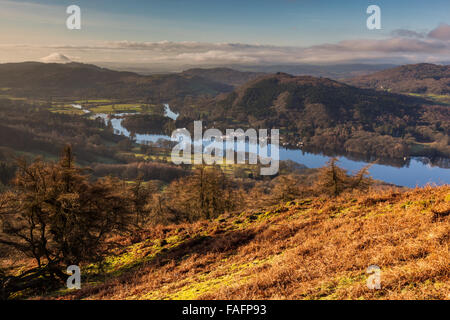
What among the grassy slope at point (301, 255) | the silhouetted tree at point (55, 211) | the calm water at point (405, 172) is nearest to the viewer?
the grassy slope at point (301, 255)

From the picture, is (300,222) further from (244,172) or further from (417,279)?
(244,172)

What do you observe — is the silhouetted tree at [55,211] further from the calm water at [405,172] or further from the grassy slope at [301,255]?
the calm water at [405,172]

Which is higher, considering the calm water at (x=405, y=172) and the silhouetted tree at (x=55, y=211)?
the silhouetted tree at (x=55, y=211)

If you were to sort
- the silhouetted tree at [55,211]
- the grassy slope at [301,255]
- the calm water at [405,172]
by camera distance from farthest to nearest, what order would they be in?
the calm water at [405,172] → the silhouetted tree at [55,211] → the grassy slope at [301,255]

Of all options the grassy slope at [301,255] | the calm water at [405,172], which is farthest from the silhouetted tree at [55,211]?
the calm water at [405,172]

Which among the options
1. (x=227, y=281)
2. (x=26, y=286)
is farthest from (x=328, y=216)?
(x=26, y=286)

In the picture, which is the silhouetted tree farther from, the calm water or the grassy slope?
the calm water

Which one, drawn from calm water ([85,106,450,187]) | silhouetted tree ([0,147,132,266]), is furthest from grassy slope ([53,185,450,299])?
calm water ([85,106,450,187])

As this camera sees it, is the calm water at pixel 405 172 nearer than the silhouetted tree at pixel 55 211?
No
